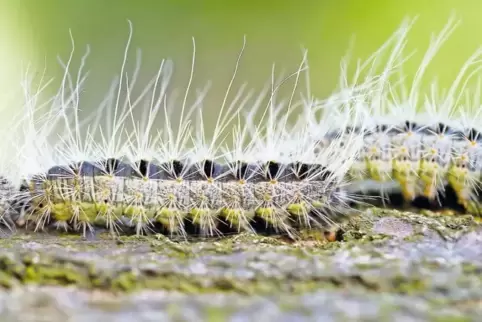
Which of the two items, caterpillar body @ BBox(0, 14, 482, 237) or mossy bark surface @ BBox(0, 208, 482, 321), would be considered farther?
caterpillar body @ BBox(0, 14, 482, 237)

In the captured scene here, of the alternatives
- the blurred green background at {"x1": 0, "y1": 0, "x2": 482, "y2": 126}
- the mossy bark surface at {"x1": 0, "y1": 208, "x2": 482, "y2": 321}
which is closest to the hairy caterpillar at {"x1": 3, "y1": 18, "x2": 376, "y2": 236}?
the mossy bark surface at {"x1": 0, "y1": 208, "x2": 482, "y2": 321}

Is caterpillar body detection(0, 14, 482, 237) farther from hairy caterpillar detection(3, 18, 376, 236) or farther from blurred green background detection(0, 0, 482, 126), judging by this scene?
blurred green background detection(0, 0, 482, 126)

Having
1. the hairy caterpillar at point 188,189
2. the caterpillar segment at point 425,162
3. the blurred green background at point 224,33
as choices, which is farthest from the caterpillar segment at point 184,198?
the blurred green background at point 224,33

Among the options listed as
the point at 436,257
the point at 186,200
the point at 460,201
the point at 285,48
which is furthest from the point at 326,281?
the point at 285,48

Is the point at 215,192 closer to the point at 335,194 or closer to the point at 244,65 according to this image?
the point at 335,194

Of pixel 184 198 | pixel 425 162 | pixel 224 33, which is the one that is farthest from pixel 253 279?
pixel 224 33

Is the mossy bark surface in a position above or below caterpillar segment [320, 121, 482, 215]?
below

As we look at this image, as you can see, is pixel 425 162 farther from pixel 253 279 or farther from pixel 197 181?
pixel 253 279
